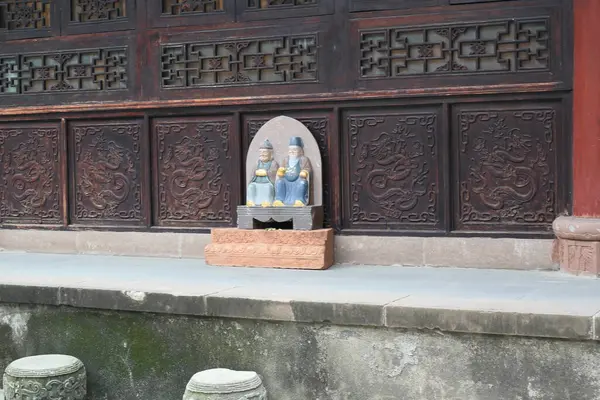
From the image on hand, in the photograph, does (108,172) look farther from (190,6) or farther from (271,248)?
(271,248)

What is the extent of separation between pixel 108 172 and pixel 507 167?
13.5ft

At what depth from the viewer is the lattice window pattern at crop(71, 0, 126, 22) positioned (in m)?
9.26

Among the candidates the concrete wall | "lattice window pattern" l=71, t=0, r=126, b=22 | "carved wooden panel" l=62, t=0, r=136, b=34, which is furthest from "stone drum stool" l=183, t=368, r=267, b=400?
"lattice window pattern" l=71, t=0, r=126, b=22

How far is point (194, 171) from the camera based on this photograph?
29.6ft

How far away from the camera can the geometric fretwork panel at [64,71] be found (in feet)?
30.3

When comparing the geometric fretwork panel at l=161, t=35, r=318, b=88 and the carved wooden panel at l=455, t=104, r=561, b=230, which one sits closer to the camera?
the carved wooden panel at l=455, t=104, r=561, b=230

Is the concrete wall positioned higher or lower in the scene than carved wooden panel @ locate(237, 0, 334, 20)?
lower

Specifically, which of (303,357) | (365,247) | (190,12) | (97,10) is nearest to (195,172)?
(190,12)

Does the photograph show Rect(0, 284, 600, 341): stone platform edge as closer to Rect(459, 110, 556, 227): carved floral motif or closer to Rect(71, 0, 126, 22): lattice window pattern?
Rect(459, 110, 556, 227): carved floral motif

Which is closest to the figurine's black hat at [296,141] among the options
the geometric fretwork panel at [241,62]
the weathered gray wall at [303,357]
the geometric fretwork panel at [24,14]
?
the geometric fretwork panel at [241,62]

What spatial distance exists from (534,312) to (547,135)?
102 inches

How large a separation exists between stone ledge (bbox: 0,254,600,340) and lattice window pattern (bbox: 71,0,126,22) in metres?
2.72

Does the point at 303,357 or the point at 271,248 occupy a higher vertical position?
the point at 271,248

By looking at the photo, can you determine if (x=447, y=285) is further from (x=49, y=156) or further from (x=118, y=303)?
(x=49, y=156)
